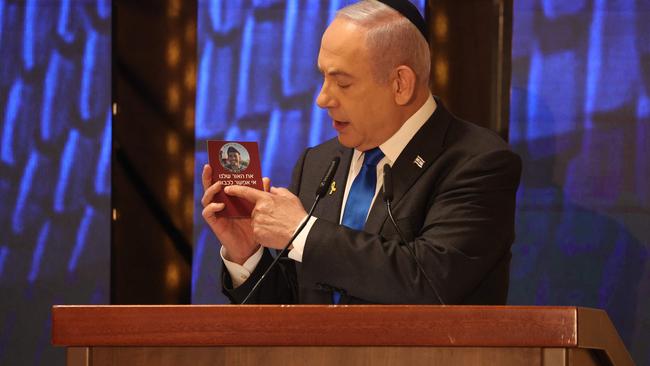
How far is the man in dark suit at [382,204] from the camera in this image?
2484mm

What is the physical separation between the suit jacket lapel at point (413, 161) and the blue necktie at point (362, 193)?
0.06 meters

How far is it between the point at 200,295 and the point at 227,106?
83 centimetres

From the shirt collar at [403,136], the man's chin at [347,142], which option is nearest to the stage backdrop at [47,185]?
the man's chin at [347,142]

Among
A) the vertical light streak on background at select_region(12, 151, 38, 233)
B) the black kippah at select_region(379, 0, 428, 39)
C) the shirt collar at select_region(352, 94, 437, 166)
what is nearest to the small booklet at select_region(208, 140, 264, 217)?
the shirt collar at select_region(352, 94, 437, 166)

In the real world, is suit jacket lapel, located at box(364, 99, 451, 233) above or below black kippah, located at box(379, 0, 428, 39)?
below

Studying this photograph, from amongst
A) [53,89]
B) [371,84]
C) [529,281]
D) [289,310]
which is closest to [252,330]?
Answer: [289,310]

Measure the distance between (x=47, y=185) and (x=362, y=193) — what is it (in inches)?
71.7

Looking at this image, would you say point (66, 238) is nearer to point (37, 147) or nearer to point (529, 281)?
point (37, 147)

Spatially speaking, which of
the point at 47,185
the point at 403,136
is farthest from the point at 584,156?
the point at 47,185

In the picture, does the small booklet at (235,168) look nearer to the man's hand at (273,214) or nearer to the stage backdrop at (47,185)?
the man's hand at (273,214)

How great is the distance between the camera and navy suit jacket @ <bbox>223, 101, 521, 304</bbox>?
2471 millimetres

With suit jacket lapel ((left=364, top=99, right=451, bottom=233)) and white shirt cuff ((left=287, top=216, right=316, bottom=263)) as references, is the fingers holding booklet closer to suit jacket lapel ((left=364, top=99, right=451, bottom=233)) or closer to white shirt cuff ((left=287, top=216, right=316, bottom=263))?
white shirt cuff ((left=287, top=216, right=316, bottom=263))

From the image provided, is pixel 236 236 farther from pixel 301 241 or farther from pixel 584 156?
pixel 584 156

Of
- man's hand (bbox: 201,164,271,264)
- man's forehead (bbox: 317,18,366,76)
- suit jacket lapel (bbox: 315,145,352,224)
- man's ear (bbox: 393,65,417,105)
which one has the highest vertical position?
man's forehead (bbox: 317,18,366,76)
